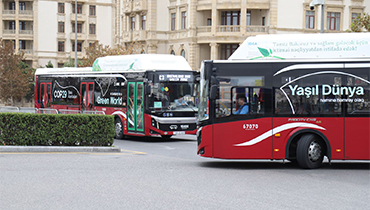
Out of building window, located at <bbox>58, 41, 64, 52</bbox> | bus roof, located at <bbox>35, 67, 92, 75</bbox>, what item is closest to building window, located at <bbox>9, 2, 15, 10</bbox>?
building window, located at <bbox>58, 41, 64, 52</bbox>

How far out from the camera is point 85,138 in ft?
57.7

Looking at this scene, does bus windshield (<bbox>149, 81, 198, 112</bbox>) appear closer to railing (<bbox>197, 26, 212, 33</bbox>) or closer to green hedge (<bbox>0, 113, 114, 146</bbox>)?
green hedge (<bbox>0, 113, 114, 146</bbox>)

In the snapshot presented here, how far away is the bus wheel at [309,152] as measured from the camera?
13414 millimetres

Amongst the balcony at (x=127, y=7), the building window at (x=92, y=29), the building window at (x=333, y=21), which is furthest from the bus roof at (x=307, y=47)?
the building window at (x=92, y=29)

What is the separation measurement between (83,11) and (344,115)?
76454 mm

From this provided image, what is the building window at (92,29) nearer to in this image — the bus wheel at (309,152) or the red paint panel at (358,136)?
the bus wheel at (309,152)

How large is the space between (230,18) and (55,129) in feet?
125

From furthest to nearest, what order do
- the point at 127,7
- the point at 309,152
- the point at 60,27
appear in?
the point at 60,27 → the point at 127,7 → the point at 309,152

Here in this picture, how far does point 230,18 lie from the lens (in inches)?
2100

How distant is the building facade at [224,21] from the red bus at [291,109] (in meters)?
38.5

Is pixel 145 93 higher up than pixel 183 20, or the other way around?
pixel 183 20

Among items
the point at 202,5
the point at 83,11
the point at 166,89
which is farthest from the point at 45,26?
the point at 166,89

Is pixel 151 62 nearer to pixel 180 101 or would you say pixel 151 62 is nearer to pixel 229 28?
pixel 180 101

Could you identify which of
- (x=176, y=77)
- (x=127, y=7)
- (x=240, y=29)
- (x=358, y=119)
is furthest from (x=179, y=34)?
(x=358, y=119)
